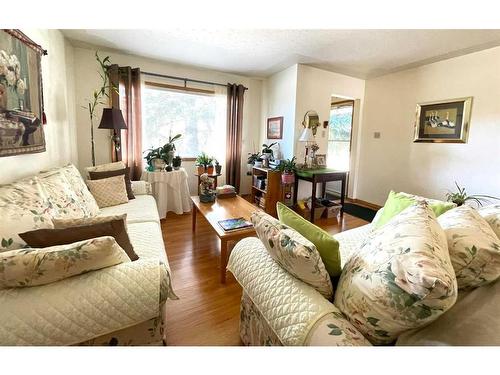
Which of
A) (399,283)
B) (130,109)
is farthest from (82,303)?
(130,109)

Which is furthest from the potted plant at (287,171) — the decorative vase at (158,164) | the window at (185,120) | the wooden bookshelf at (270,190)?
the decorative vase at (158,164)

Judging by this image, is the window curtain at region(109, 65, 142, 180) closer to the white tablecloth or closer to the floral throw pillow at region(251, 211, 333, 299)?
the white tablecloth

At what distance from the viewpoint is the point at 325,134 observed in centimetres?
371

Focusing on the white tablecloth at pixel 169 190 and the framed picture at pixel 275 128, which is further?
the framed picture at pixel 275 128

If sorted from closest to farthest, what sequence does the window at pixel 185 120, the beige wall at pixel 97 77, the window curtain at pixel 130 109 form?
the beige wall at pixel 97 77
the window curtain at pixel 130 109
the window at pixel 185 120

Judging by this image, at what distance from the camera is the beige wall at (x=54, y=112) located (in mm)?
1721

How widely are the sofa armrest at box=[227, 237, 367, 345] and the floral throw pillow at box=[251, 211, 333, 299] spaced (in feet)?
0.12

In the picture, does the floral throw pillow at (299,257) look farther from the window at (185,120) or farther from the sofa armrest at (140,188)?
the window at (185,120)

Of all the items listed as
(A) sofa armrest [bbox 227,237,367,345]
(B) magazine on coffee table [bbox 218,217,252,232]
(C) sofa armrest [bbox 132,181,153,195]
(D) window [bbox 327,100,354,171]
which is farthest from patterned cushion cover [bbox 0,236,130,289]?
(D) window [bbox 327,100,354,171]

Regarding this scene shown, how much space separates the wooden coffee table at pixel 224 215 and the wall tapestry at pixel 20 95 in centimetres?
141

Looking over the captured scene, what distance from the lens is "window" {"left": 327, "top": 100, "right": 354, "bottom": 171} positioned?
4273mm
